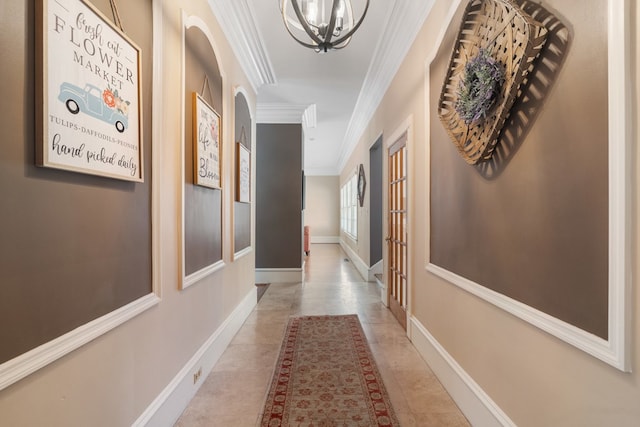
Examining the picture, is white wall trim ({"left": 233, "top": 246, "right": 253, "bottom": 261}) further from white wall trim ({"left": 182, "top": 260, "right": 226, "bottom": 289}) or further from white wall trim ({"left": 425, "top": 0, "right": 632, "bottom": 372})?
white wall trim ({"left": 425, "top": 0, "right": 632, "bottom": 372})

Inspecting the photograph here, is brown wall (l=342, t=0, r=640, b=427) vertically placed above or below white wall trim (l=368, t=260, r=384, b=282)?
above

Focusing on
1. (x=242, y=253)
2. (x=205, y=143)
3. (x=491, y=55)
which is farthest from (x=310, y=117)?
(x=491, y=55)

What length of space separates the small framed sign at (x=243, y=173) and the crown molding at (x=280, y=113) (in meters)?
1.81

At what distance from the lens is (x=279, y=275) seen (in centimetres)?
518

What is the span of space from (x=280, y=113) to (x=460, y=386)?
4503 millimetres

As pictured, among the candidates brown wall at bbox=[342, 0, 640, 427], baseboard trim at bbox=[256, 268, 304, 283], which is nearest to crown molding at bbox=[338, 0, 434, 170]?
brown wall at bbox=[342, 0, 640, 427]

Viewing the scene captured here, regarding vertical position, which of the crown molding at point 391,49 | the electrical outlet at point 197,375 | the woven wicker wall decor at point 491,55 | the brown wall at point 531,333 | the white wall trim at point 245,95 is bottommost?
the electrical outlet at point 197,375

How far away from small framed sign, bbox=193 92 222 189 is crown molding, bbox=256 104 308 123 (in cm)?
273

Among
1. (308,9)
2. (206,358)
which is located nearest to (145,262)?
(206,358)

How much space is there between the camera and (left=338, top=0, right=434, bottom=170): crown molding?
8.11 feet

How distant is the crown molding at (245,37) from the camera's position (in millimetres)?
2471

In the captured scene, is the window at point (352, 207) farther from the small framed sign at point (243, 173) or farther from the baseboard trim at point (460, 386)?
the baseboard trim at point (460, 386)

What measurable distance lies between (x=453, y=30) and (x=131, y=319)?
242 cm

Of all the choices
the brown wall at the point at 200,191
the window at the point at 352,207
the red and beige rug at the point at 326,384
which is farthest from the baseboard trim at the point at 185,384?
the window at the point at 352,207
